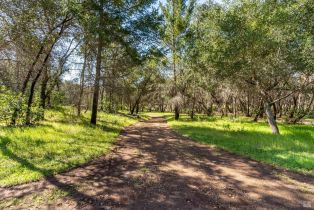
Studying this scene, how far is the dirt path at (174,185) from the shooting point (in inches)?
157

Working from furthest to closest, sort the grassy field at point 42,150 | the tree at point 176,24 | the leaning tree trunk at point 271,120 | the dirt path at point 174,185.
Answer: the tree at point 176,24 → the leaning tree trunk at point 271,120 → the grassy field at point 42,150 → the dirt path at point 174,185

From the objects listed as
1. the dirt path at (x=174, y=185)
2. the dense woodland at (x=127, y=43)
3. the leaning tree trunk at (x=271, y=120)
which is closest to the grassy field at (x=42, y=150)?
the dirt path at (x=174, y=185)

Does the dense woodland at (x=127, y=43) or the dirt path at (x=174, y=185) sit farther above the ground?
the dense woodland at (x=127, y=43)

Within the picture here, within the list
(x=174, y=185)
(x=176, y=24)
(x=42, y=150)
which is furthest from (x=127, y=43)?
(x=176, y=24)

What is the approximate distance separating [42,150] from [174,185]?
4.70 metres

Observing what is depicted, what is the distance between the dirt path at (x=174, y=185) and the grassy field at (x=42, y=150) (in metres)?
0.46

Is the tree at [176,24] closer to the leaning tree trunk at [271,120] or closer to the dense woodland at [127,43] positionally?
the dense woodland at [127,43]

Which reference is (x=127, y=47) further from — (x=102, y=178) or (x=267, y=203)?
(x=267, y=203)

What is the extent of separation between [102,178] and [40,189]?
1.34 meters

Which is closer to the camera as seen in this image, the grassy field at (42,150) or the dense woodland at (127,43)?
the grassy field at (42,150)

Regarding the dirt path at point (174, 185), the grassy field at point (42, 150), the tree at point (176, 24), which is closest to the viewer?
the dirt path at point (174, 185)

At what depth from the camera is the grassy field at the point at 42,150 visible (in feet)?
17.3

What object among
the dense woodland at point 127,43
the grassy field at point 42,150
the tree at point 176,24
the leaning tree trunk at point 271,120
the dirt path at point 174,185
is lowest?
the dirt path at point 174,185

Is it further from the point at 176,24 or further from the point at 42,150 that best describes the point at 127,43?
the point at 176,24
